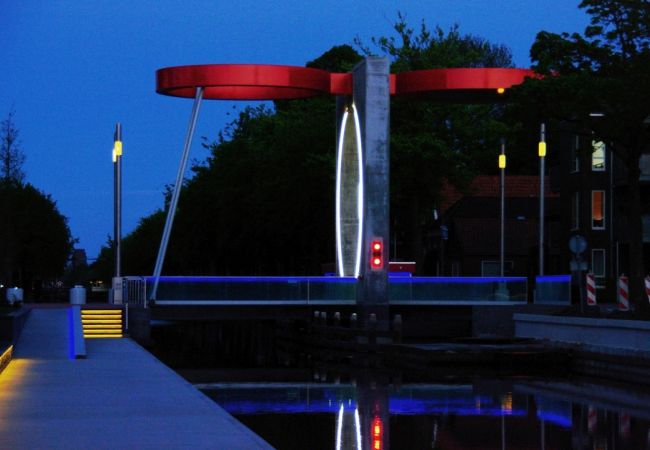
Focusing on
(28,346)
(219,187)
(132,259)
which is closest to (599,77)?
(28,346)

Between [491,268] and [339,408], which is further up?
[491,268]

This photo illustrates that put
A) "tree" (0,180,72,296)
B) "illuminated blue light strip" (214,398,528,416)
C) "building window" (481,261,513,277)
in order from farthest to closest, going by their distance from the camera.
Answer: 1. "tree" (0,180,72,296)
2. "building window" (481,261,513,277)
3. "illuminated blue light strip" (214,398,528,416)

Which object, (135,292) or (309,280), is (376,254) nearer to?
(309,280)

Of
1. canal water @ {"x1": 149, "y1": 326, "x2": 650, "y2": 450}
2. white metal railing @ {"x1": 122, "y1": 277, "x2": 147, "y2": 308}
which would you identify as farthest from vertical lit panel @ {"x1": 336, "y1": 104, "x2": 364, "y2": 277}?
canal water @ {"x1": 149, "y1": 326, "x2": 650, "y2": 450}

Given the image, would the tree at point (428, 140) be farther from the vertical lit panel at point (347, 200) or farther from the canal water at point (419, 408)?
the canal water at point (419, 408)

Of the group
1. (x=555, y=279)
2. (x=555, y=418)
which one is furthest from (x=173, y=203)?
(x=555, y=418)

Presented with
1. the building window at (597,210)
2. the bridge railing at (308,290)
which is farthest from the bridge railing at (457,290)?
the building window at (597,210)

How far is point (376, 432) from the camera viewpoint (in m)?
21.3

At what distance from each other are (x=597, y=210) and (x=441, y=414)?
1927 inches

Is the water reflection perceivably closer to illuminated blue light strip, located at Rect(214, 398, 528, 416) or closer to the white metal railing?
illuminated blue light strip, located at Rect(214, 398, 528, 416)

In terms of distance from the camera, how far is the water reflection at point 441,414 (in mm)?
20250

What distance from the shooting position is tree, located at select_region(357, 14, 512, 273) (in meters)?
69.1

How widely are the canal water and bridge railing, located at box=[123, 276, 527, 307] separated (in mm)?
9819

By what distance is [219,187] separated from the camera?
92.2 meters
